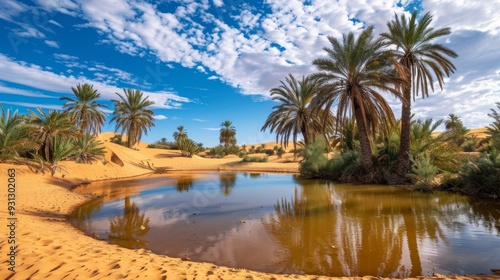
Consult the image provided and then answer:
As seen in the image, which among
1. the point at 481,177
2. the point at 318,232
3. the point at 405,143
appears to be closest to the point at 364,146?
the point at 405,143

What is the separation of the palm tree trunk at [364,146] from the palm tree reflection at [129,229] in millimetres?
12673

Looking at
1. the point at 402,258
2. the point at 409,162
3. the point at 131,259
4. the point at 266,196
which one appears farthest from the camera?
the point at 409,162

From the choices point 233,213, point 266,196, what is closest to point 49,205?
point 233,213

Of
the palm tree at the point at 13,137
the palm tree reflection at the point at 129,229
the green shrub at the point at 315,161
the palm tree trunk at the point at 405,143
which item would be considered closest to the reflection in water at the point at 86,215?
the palm tree reflection at the point at 129,229

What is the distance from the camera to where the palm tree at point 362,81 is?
14751 millimetres

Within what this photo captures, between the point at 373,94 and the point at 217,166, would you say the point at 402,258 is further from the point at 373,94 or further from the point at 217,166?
the point at 217,166

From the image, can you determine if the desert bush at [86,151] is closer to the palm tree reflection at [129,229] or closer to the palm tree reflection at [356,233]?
the palm tree reflection at [129,229]

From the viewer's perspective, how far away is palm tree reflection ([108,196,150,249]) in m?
5.50

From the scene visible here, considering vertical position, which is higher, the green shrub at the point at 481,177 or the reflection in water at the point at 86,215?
the green shrub at the point at 481,177

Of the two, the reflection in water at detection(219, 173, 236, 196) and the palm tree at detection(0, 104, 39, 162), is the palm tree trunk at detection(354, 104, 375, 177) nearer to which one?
the reflection in water at detection(219, 173, 236, 196)

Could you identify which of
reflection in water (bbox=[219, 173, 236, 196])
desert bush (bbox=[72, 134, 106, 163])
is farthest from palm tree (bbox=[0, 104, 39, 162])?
reflection in water (bbox=[219, 173, 236, 196])

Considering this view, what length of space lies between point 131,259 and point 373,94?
49.3 ft

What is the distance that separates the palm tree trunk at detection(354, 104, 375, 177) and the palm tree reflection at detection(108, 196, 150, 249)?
12673mm

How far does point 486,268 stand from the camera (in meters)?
4.12
